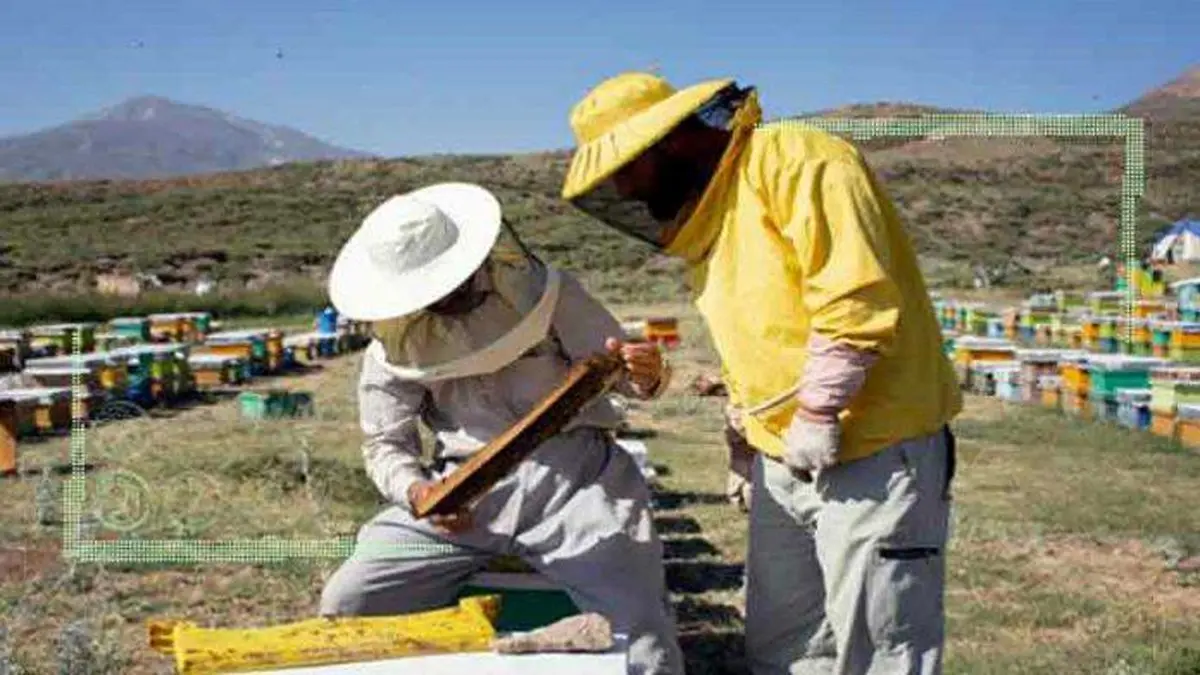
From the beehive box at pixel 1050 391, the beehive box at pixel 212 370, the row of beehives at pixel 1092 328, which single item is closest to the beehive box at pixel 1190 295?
the row of beehives at pixel 1092 328

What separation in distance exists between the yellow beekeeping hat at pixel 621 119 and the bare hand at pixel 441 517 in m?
0.80

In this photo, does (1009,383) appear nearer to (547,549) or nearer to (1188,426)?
(1188,426)

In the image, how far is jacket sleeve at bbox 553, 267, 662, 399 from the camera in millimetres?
3250

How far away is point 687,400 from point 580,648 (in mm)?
9198

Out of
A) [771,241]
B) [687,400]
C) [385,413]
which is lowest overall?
[687,400]

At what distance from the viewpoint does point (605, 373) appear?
2953 mm

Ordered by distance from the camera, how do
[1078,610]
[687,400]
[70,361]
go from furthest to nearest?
1. [687,400]
2. [70,361]
3. [1078,610]

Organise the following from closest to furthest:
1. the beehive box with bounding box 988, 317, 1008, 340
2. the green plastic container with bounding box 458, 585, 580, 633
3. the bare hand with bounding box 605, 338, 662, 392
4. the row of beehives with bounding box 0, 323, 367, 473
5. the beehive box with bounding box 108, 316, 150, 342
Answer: the bare hand with bounding box 605, 338, 662, 392 → the green plastic container with bounding box 458, 585, 580, 633 → the row of beehives with bounding box 0, 323, 367, 473 → the beehive box with bounding box 108, 316, 150, 342 → the beehive box with bounding box 988, 317, 1008, 340

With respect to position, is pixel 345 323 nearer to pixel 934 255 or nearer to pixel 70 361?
pixel 70 361

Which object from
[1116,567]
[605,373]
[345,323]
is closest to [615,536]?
[605,373]

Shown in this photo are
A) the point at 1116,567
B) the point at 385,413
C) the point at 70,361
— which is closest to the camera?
the point at 385,413

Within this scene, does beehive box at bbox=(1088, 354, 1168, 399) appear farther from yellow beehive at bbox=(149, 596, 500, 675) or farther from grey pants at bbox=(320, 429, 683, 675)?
yellow beehive at bbox=(149, 596, 500, 675)

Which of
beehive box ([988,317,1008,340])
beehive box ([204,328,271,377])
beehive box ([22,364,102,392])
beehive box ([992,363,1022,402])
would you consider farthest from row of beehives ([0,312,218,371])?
beehive box ([988,317,1008,340])

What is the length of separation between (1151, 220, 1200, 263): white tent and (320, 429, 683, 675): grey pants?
995 inches
